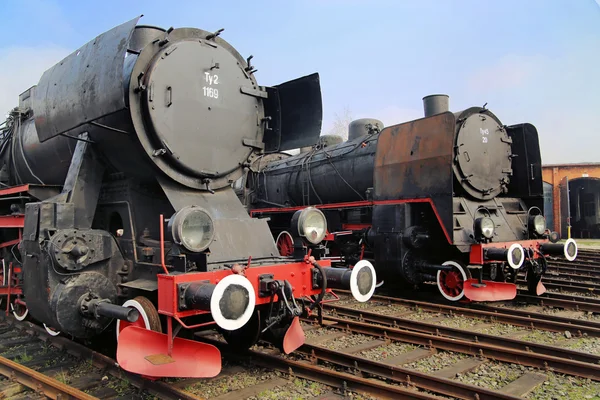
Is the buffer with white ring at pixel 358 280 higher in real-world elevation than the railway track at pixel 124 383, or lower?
higher

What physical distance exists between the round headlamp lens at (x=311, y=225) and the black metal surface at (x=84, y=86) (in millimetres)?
1847

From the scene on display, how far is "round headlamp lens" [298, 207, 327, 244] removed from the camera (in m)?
4.12

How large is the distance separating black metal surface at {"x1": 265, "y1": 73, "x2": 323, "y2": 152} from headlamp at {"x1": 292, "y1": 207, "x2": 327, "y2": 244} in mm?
1067

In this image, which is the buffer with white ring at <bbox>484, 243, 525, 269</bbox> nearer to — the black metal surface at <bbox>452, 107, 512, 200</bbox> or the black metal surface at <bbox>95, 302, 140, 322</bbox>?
the black metal surface at <bbox>452, 107, 512, 200</bbox>

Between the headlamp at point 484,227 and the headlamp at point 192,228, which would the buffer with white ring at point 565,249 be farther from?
the headlamp at point 192,228

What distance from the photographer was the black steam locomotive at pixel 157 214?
3.39 m

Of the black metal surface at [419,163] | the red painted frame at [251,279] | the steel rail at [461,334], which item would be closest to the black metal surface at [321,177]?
the black metal surface at [419,163]

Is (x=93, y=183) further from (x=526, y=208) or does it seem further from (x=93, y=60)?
(x=526, y=208)

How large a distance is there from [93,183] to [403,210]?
493cm

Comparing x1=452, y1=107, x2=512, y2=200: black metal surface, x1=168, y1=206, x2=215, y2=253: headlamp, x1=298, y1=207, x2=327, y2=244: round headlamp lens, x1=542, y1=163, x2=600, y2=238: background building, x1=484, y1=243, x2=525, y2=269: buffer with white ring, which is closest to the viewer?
x1=168, y1=206, x2=215, y2=253: headlamp

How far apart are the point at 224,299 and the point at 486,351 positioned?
3187 mm

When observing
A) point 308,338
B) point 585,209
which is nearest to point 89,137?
point 308,338

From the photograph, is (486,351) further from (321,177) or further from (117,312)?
(321,177)

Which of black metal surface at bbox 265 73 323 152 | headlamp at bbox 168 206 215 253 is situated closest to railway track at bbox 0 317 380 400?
headlamp at bbox 168 206 215 253
